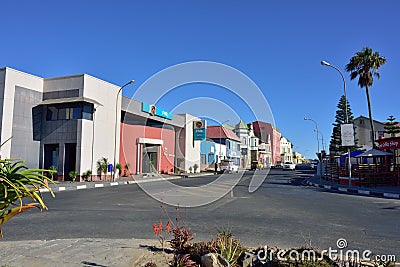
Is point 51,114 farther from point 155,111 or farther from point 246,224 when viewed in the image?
point 246,224

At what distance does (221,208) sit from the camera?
10781 millimetres

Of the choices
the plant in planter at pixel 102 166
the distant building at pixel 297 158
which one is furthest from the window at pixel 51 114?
the distant building at pixel 297 158

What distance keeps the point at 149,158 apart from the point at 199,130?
11.1 meters

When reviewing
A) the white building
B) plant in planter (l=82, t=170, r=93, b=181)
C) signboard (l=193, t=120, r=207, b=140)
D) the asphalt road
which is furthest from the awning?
the white building

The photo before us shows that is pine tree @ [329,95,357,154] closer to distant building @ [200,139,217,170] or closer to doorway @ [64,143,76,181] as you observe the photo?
distant building @ [200,139,217,170]

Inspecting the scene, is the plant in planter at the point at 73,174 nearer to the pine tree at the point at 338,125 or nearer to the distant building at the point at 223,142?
the distant building at the point at 223,142

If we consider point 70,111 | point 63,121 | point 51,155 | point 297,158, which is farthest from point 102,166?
point 297,158

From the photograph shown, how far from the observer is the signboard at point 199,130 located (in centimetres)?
4453

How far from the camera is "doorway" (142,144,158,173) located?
113ft

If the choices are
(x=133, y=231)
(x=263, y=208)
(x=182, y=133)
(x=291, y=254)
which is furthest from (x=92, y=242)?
(x=182, y=133)

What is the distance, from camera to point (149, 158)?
117ft

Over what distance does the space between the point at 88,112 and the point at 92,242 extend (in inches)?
801

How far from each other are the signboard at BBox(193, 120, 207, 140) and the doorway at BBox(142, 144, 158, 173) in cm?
965

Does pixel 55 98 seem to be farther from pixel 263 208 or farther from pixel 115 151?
pixel 263 208
